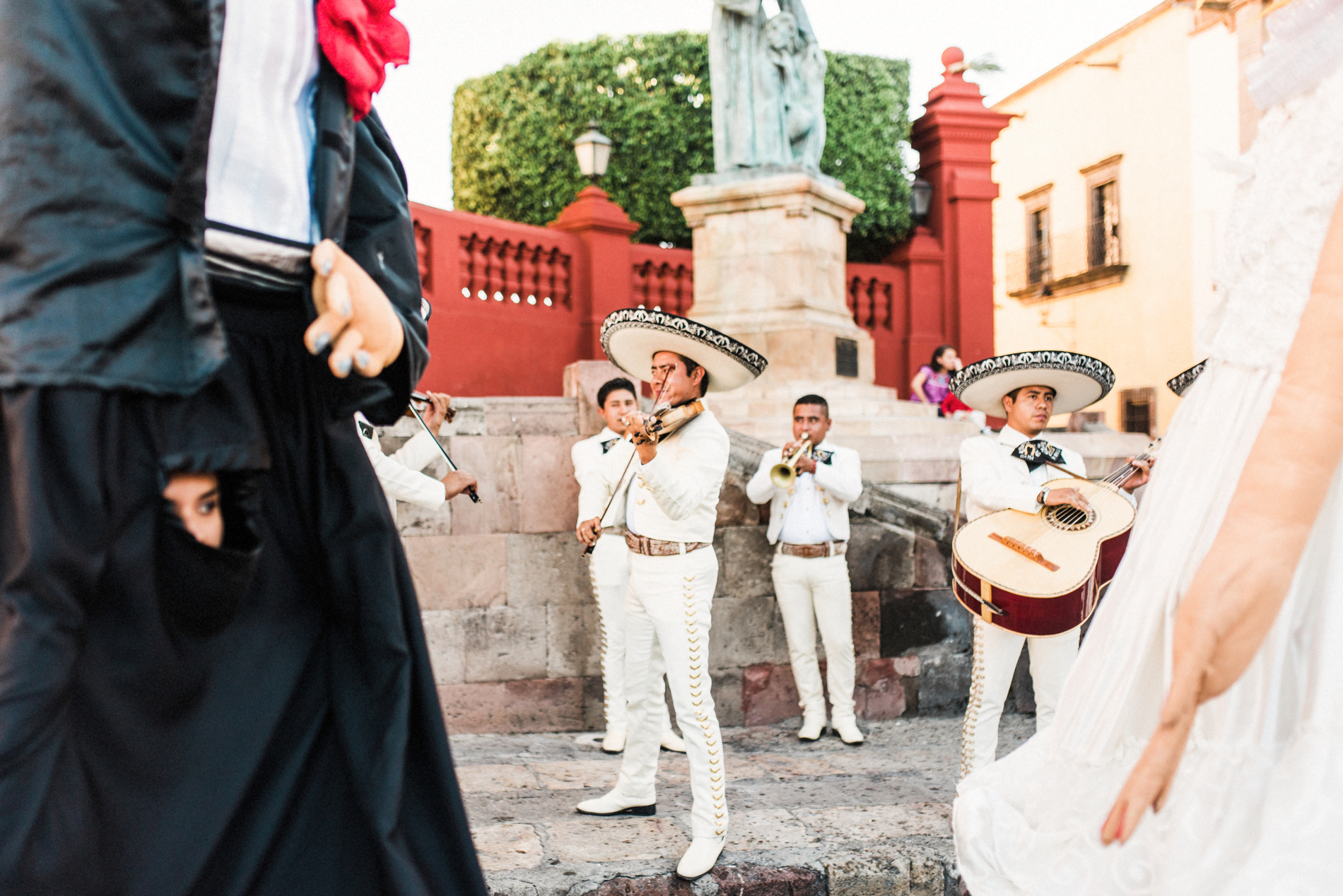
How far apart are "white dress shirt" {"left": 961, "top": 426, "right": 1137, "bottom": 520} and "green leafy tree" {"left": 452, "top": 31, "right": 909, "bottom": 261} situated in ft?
27.8

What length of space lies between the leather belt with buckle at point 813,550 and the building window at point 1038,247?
68.3 feet

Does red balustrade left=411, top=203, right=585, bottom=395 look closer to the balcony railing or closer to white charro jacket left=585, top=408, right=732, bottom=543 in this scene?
white charro jacket left=585, top=408, right=732, bottom=543

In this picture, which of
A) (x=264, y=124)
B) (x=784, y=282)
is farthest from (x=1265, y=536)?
(x=784, y=282)

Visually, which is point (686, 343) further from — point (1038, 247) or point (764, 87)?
point (1038, 247)

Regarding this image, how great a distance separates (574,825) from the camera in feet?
14.1

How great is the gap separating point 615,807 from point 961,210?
10879 mm

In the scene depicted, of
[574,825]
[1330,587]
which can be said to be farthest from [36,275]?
[574,825]

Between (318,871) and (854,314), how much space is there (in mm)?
12079

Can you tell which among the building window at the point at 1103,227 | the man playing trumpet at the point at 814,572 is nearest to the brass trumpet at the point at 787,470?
the man playing trumpet at the point at 814,572

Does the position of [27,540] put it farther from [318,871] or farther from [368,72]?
[368,72]

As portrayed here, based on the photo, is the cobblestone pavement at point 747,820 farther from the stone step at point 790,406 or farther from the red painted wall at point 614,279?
the red painted wall at point 614,279

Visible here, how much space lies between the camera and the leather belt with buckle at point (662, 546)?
4.31 metres

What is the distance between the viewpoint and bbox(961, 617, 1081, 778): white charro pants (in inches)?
189

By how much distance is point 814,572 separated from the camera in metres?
6.05
